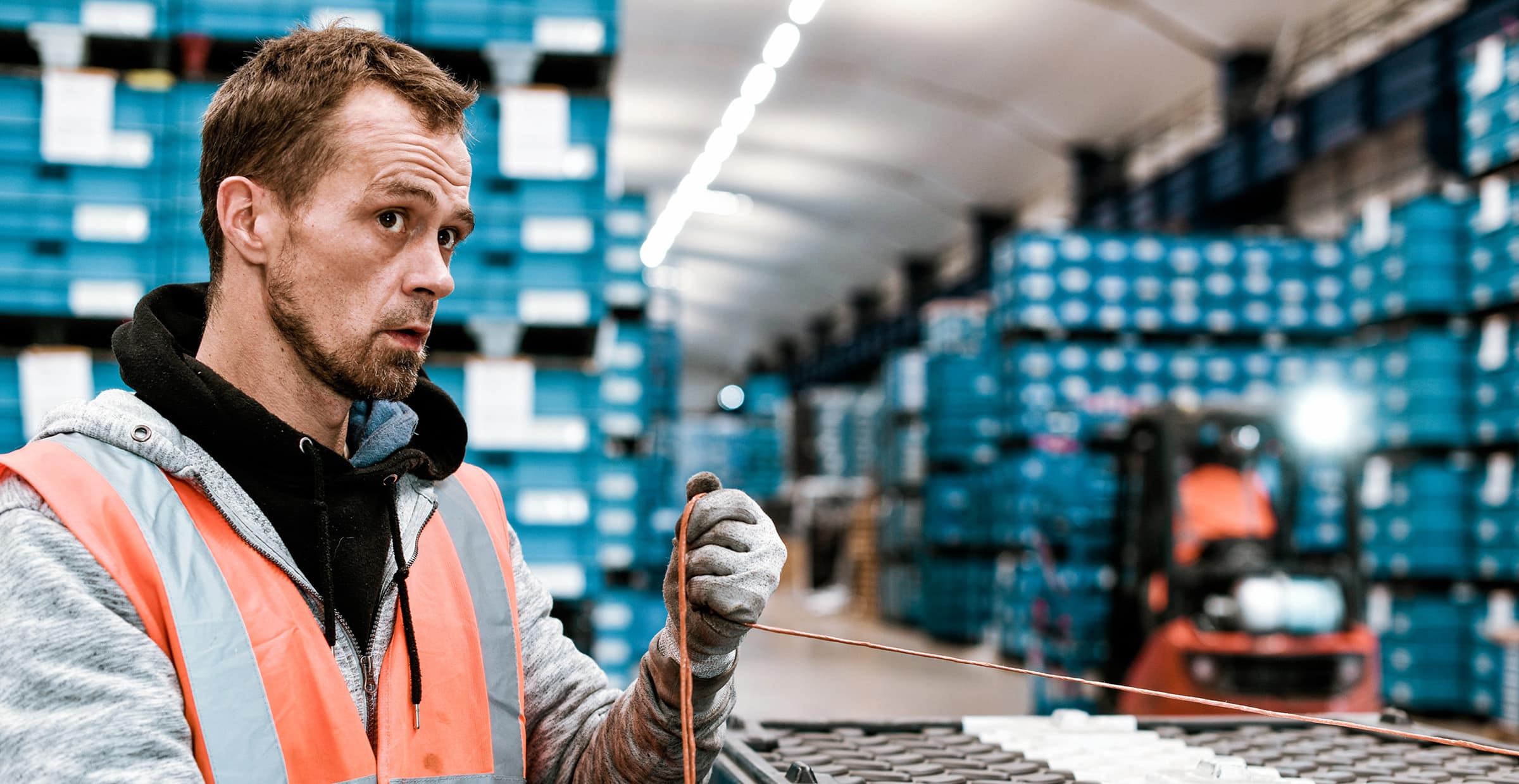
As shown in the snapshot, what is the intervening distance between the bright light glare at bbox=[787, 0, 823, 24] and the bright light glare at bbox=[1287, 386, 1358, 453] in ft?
25.7

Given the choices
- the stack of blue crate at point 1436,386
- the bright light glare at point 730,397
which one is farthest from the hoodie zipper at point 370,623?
the bright light glare at point 730,397

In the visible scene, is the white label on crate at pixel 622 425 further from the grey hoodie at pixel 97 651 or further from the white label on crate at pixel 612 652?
the grey hoodie at pixel 97 651

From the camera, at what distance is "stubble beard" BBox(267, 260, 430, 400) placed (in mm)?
1579

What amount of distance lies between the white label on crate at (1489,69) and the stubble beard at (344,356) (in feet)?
23.5

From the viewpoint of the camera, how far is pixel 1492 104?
7.00m

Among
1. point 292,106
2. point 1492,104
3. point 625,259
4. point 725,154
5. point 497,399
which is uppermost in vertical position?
point 725,154

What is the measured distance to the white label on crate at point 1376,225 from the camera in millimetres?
8102

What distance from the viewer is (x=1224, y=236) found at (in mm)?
9633

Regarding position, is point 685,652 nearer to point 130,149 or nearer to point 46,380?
point 46,380

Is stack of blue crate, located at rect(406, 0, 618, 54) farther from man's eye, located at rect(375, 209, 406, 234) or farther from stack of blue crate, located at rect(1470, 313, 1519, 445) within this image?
stack of blue crate, located at rect(1470, 313, 1519, 445)

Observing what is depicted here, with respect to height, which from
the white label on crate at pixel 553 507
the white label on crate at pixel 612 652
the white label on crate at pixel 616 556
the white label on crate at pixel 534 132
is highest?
the white label on crate at pixel 534 132

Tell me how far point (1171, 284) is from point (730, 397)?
28.6 metres

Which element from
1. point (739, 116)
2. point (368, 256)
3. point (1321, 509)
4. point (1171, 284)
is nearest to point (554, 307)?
point (368, 256)

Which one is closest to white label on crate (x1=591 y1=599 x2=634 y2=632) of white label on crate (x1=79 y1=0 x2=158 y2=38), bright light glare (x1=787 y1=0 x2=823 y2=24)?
white label on crate (x1=79 y1=0 x2=158 y2=38)
